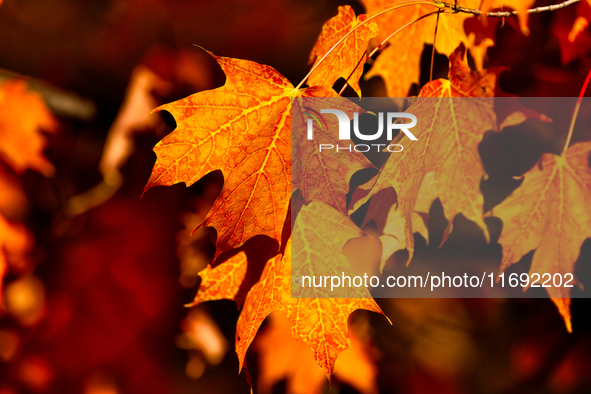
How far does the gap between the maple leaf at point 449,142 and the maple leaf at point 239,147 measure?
125 mm

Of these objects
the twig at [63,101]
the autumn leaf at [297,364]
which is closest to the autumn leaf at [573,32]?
the autumn leaf at [297,364]

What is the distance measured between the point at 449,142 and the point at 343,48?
0.20m

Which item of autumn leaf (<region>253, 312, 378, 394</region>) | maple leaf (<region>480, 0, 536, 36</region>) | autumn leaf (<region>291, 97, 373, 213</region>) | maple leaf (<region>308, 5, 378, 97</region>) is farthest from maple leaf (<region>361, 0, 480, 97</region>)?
autumn leaf (<region>253, 312, 378, 394</region>)

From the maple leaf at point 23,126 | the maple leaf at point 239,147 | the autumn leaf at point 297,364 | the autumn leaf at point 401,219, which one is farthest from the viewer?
the autumn leaf at point 297,364

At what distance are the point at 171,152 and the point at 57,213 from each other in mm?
515

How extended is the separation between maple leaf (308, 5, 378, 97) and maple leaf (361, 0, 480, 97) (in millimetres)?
134

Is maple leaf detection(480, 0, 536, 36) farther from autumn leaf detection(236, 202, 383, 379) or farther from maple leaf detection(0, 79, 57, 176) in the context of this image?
maple leaf detection(0, 79, 57, 176)

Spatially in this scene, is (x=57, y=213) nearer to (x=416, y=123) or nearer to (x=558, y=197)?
(x=416, y=123)

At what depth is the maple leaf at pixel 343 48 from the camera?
39cm

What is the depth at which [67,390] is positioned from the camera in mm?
707

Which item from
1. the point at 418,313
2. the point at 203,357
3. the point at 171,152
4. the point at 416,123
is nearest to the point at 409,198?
the point at 416,123

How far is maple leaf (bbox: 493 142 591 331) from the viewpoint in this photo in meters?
0.47

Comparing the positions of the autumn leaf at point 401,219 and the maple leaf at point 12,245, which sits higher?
the autumn leaf at point 401,219

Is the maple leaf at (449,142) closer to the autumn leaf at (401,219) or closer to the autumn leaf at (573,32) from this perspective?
the autumn leaf at (401,219)
